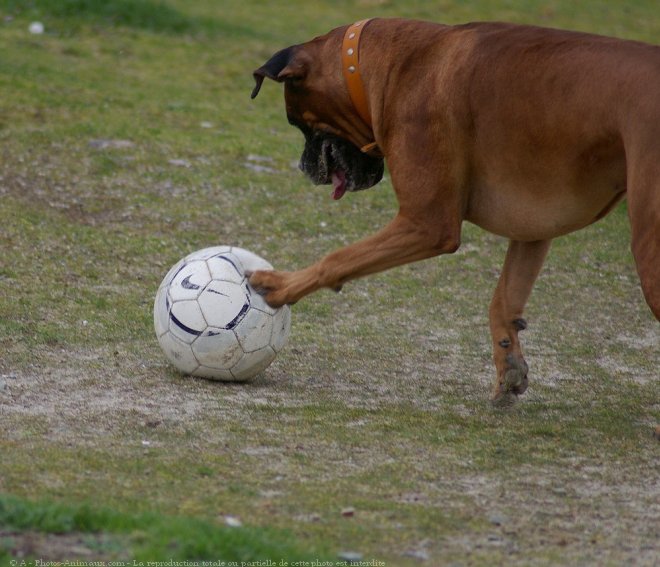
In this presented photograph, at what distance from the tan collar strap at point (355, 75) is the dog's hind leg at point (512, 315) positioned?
3.13 ft

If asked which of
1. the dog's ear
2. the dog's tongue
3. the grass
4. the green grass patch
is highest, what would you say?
the dog's ear

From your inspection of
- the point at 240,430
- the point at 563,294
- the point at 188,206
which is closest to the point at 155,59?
the point at 188,206

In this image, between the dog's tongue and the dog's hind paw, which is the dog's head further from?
the dog's hind paw

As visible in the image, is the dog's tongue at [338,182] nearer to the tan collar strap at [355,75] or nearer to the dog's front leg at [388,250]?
the tan collar strap at [355,75]

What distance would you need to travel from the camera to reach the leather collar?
230 inches

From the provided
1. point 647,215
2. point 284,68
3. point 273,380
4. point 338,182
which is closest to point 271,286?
point 273,380

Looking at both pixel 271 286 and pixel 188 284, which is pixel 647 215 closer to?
pixel 271 286

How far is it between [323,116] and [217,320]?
1167mm

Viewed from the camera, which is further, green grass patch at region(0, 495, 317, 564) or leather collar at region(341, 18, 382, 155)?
leather collar at region(341, 18, 382, 155)

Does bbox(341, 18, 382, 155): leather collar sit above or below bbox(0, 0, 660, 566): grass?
above

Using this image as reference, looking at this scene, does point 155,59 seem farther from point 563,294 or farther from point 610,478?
point 610,478

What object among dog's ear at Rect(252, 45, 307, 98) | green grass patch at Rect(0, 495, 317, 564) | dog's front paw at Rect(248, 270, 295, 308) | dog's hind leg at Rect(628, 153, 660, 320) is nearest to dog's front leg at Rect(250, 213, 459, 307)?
dog's front paw at Rect(248, 270, 295, 308)

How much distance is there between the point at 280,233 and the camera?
910 cm

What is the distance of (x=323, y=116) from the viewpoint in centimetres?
605
